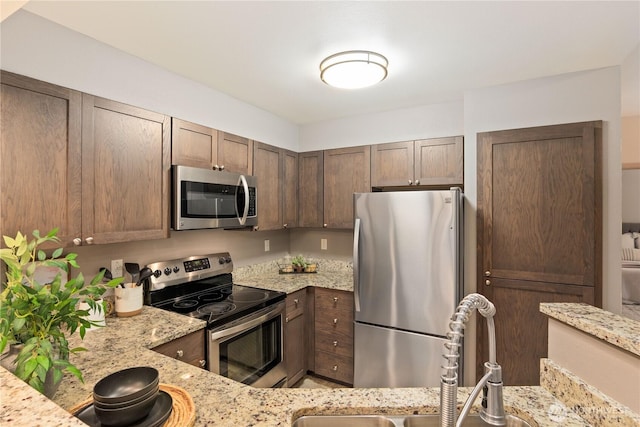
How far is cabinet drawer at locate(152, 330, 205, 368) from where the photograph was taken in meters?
1.58

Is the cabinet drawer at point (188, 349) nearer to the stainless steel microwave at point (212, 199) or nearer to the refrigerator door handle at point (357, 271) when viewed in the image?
the stainless steel microwave at point (212, 199)

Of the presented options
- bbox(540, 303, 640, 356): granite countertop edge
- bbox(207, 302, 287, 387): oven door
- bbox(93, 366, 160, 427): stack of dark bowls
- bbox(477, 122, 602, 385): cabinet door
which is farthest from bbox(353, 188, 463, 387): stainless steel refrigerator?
bbox(93, 366, 160, 427): stack of dark bowls

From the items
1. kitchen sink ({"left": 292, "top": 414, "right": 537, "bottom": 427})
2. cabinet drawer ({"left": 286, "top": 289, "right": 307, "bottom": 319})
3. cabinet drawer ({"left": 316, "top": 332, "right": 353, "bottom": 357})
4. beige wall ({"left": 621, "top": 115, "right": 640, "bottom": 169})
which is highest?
beige wall ({"left": 621, "top": 115, "right": 640, "bottom": 169})

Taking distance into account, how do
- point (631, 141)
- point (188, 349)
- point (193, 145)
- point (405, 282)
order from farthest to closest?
point (631, 141) → point (405, 282) → point (193, 145) → point (188, 349)

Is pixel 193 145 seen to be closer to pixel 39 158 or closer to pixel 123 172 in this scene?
pixel 123 172

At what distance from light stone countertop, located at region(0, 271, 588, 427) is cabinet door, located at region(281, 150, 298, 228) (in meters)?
1.93

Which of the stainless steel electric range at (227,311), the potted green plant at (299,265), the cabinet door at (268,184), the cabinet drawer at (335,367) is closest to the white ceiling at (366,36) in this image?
the cabinet door at (268,184)

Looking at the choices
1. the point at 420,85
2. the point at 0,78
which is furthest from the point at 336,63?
the point at 0,78

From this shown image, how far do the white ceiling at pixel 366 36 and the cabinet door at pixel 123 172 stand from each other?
423 mm

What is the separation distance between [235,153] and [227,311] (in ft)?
4.11

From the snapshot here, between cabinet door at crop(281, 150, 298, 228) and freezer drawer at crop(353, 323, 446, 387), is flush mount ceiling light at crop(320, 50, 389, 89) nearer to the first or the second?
cabinet door at crop(281, 150, 298, 228)

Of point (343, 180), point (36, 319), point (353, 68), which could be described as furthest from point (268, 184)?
point (36, 319)

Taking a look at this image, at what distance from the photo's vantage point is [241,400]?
96 cm

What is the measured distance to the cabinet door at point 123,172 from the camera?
1.63m
